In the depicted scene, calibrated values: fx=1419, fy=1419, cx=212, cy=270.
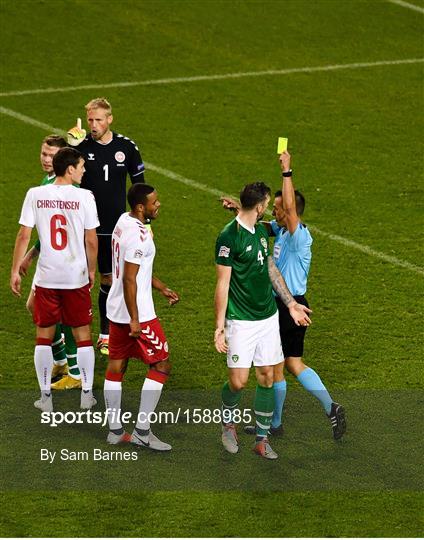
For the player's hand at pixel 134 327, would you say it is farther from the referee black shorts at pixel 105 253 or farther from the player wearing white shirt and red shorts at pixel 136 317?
the referee black shorts at pixel 105 253

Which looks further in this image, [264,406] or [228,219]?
[228,219]

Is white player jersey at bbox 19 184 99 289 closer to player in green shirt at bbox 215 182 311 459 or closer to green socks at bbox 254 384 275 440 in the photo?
player in green shirt at bbox 215 182 311 459

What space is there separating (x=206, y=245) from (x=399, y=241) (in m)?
2.05

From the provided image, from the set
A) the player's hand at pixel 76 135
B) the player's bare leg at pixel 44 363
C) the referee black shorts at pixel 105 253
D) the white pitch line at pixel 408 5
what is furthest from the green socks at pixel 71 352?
the white pitch line at pixel 408 5

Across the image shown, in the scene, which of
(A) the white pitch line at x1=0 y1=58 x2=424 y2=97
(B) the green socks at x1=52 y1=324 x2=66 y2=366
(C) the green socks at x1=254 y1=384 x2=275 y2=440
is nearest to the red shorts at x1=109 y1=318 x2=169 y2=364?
(C) the green socks at x1=254 y1=384 x2=275 y2=440

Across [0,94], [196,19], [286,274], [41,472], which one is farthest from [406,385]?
[196,19]

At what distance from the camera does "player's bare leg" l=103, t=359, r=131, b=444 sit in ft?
34.5

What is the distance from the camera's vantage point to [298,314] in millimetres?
10266

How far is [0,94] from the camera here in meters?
19.9

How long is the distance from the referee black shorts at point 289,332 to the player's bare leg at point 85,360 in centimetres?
152

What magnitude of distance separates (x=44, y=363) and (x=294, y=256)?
2094 mm

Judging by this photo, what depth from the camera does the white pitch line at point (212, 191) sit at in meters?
14.5

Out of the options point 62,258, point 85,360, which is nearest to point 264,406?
point 85,360

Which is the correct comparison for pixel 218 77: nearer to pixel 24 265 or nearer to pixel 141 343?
pixel 24 265
